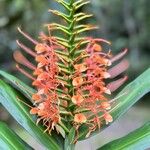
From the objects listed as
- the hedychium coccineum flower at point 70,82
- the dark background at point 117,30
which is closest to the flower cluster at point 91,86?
the hedychium coccineum flower at point 70,82

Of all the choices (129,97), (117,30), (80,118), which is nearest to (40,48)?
(80,118)

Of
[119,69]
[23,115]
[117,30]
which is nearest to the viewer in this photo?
[23,115]

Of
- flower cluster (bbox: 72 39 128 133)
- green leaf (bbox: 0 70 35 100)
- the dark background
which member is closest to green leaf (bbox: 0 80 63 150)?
green leaf (bbox: 0 70 35 100)

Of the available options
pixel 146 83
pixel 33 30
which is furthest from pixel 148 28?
pixel 146 83

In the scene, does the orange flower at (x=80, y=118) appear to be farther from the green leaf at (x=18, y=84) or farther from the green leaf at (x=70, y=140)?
the green leaf at (x=18, y=84)

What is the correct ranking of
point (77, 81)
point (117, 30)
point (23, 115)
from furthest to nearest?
point (117, 30)
point (23, 115)
point (77, 81)

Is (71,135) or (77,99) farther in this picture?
(71,135)

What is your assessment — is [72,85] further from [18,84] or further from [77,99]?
[18,84]
